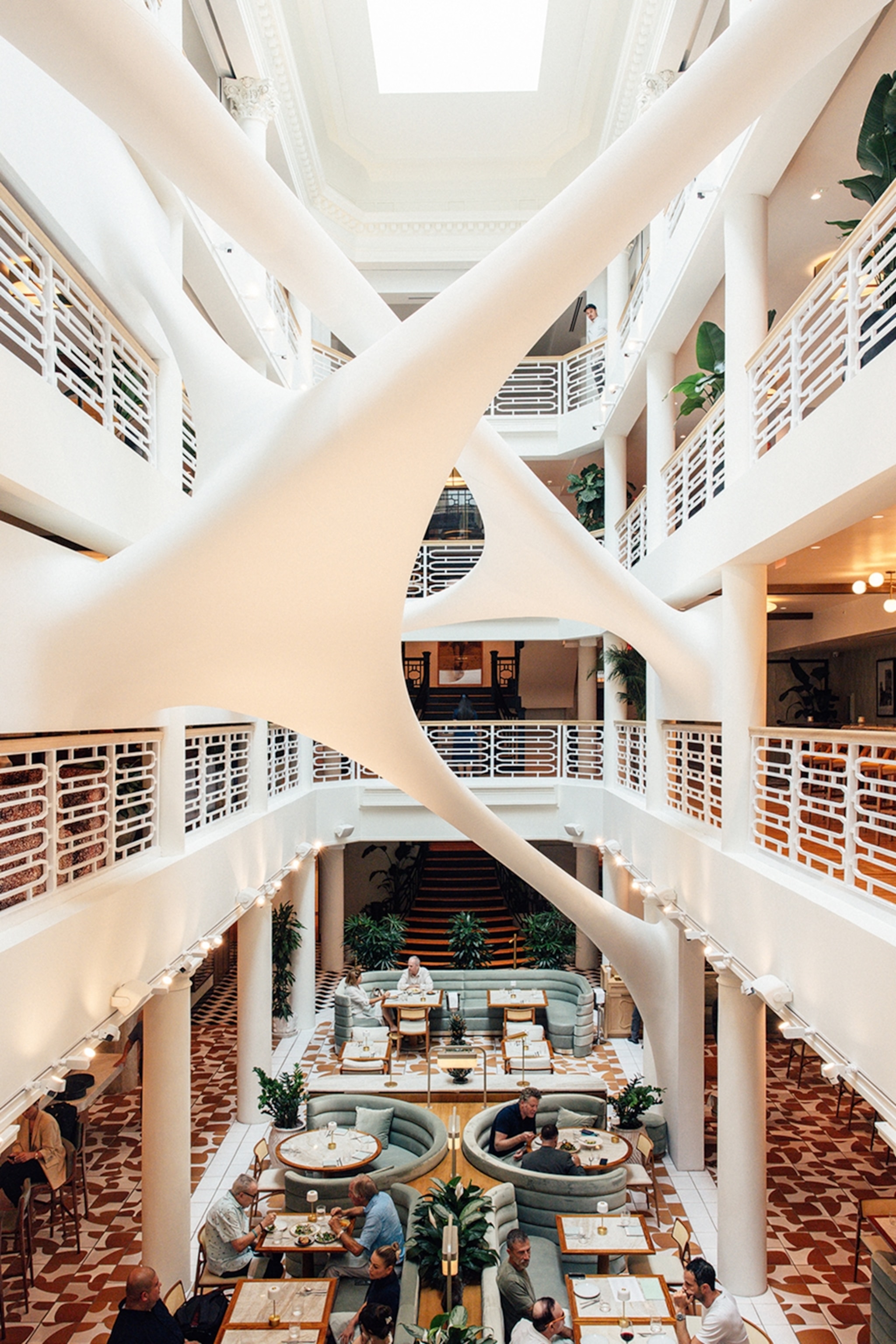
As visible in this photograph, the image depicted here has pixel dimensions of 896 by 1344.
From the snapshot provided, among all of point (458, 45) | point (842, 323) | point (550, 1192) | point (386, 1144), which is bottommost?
point (386, 1144)

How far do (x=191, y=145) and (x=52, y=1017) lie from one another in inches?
171

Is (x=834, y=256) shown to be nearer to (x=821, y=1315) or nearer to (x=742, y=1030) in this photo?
(x=742, y=1030)

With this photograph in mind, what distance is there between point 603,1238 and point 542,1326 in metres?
1.66

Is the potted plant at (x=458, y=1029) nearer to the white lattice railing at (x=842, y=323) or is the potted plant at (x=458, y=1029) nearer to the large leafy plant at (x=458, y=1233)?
the large leafy plant at (x=458, y=1233)

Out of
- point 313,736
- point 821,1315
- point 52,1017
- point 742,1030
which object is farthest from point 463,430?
point 821,1315

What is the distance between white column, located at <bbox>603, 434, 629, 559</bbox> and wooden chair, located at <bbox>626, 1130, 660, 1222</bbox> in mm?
8220

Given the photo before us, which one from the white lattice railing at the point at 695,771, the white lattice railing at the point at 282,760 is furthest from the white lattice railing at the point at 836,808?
the white lattice railing at the point at 282,760

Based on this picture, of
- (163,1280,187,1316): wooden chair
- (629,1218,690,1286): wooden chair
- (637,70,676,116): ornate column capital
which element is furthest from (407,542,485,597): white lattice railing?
(163,1280,187,1316): wooden chair

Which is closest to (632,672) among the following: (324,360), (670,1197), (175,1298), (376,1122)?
(670,1197)

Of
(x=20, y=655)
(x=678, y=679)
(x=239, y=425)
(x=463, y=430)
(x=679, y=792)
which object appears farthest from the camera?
(x=679, y=792)

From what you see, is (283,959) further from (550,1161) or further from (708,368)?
(708,368)

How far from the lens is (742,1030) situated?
7359 mm

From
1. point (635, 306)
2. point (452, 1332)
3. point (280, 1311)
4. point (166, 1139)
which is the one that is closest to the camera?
point (452, 1332)

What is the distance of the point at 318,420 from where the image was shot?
4.12m
